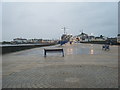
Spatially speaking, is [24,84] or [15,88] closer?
[15,88]

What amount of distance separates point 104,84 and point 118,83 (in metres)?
0.55

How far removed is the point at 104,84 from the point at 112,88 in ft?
1.56

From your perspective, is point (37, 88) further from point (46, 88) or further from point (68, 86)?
point (68, 86)

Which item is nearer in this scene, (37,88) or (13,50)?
(37,88)

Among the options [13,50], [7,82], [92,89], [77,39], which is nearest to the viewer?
[92,89]

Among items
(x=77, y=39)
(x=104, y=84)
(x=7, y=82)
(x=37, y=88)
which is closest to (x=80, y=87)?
(x=104, y=84)

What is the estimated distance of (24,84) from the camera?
6.01 m

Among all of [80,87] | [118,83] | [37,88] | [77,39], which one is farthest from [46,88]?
[77,39]

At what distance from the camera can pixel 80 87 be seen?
5535mm

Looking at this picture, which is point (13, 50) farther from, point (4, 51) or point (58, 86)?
point (58, 86)

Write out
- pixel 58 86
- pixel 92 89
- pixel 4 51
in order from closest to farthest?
pixel 92 89
pixel 58 86
pixel 4 51

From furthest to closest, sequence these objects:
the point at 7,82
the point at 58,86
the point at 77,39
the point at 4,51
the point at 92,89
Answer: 1. the point at 77,39
2. the point at 4,51
3. the point at 7,82
4. the point at 58,86
5. the point at 92,89

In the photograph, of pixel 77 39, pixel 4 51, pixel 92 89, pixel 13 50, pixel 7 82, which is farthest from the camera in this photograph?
pixel 77 39

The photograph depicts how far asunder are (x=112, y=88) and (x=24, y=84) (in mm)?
2987
